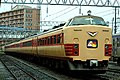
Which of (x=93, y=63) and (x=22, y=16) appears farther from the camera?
(x=22, y=16)

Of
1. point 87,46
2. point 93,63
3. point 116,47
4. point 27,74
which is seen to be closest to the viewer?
point 93,63

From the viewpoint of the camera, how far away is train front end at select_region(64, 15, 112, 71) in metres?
12.9

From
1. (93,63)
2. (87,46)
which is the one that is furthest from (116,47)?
(93,63)

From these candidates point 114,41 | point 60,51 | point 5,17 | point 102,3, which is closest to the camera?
point 60,51

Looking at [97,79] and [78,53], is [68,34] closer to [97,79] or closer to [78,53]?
[78,53]

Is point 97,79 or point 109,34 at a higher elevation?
point 109,34

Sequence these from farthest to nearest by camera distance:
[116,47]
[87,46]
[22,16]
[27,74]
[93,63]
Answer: [22,16]
[116,47]
[27,74]
[87,46]
[93,63]

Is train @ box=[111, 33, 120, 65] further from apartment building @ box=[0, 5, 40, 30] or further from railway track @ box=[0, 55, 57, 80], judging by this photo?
apartment building @ box=[0, 5, 40, 30]

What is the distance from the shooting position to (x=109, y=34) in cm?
1351

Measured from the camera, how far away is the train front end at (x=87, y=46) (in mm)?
12914

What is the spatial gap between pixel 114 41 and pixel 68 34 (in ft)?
39.9

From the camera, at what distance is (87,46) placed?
1304cm

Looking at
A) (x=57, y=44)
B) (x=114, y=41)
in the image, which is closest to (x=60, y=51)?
(x=57, y=44)

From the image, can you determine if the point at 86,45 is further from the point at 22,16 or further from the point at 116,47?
the point at 22,16
